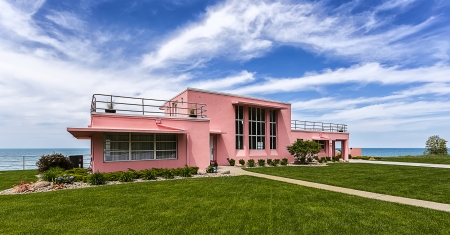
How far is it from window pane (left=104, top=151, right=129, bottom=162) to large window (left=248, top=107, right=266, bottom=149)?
11248 millimetres

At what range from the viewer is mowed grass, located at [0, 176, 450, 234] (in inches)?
220

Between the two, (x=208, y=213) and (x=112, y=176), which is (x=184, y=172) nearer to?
(x=112, y=176)

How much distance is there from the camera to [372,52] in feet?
57.8

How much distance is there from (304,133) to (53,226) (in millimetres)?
24214

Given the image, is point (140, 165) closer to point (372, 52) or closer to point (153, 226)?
point (153, 226)

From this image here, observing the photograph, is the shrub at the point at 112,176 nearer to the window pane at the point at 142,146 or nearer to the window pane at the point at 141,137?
the window pane at the point at 142,146

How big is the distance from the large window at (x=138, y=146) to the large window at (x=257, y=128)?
857 cm

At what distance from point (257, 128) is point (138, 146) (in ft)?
37.3

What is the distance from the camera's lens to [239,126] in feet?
70.6

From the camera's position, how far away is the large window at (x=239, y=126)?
844 inches

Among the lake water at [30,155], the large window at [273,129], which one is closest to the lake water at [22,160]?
the lake water at [30,155]

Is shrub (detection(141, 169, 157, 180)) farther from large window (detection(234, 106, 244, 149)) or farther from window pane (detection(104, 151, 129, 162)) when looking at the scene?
large window (detection(234, 106, 244, 149))

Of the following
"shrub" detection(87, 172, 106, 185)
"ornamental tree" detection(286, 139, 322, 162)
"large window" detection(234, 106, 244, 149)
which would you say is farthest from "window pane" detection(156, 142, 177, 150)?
"ornamental tree" detection(286, 139, 322, 162)

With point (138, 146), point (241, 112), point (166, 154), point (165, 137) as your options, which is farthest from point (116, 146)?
point (241, 112)
